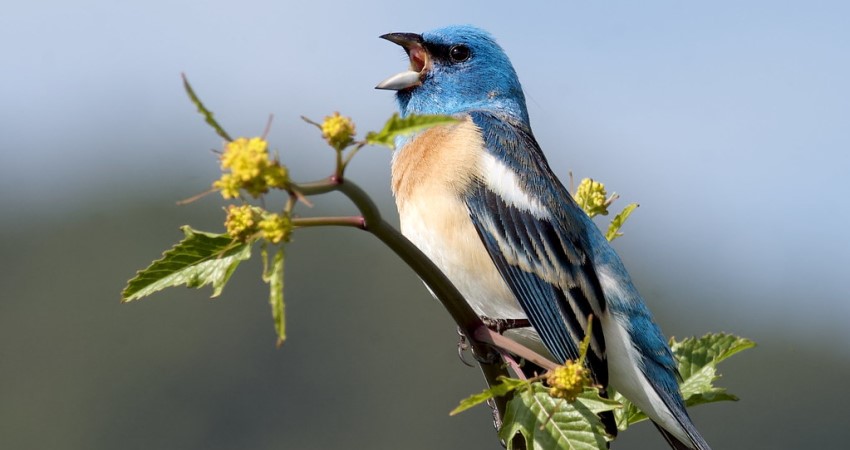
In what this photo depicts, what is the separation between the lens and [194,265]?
323cm

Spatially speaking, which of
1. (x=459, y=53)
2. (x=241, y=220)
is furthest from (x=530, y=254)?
(x=241, y=220)

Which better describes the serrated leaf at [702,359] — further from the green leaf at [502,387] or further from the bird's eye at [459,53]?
the bird's eye at [459,53]

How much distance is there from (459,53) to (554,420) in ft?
11.8

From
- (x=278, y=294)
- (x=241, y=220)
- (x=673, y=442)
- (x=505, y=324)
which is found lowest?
(x=673, y=442)

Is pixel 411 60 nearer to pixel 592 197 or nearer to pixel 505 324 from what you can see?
pixel 505 324

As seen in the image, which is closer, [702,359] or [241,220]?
[241,220]

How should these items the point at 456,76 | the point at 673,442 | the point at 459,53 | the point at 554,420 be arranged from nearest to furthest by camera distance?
the point at 554,420 < the point at 673,442 < the point at 456,76 < the point at 459,53

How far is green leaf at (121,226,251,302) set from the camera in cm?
314

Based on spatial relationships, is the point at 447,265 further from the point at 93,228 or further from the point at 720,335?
the point at 93,228

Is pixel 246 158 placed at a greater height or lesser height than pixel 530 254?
greater

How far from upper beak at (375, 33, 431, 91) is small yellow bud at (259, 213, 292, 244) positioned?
11.7 feet

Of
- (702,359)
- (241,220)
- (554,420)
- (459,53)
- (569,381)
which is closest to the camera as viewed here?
(241,220)

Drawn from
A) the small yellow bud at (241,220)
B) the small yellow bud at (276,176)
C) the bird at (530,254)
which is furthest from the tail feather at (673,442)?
the small yellow bud at (276,176)

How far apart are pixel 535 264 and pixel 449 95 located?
1.57m
